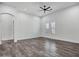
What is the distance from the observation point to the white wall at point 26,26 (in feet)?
24.5

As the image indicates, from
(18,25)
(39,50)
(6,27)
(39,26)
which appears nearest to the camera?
(39,50)

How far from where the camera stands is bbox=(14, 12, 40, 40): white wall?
746 cm

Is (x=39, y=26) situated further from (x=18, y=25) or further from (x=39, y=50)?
(x=39, y=50)

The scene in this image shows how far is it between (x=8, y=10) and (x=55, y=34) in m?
5.33

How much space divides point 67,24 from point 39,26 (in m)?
4.75

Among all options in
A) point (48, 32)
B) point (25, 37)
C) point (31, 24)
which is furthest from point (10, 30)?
point (48, 32)

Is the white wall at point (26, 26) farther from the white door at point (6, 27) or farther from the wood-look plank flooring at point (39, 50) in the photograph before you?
the wood-look plank flooring at point (39, 50)

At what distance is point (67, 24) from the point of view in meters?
6.61

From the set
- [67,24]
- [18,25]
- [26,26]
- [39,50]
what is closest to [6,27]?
[18,25]

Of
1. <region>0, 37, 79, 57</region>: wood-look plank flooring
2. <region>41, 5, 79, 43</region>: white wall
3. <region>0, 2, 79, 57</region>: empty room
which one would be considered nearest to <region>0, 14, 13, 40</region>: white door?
A: <region>0, 2, 79, 57</region>: empty room

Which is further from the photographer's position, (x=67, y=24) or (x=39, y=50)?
(x=67, y=24)

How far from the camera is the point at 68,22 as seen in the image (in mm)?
6520

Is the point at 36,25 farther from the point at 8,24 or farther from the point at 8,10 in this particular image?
the point at 8,10

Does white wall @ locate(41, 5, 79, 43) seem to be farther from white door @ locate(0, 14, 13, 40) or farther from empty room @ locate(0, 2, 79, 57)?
white door @ locate(0, 14, 13, 40)
